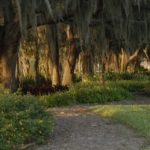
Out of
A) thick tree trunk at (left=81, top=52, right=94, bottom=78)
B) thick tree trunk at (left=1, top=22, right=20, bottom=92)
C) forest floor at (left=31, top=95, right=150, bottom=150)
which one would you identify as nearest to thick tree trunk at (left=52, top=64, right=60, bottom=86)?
thick tree trunk at (left=81, top=52, right=94, bottom=78)

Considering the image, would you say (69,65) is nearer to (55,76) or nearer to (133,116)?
(55,76)

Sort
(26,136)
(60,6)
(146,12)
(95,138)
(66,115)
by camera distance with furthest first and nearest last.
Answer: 1. (146,12)
2. (60,6)
3. (66,115)
4. (95,138)
5. (26,136)

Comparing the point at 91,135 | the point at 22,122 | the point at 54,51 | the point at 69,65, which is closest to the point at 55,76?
the point at 69,65

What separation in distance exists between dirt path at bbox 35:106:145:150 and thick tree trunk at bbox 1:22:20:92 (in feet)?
10.8

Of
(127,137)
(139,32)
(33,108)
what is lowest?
(127,137)

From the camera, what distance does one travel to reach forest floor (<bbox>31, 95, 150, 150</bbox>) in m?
7.77

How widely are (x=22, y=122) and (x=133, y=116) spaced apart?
11.5 ft

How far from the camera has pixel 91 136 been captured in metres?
8.55

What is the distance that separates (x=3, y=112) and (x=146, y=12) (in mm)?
9547

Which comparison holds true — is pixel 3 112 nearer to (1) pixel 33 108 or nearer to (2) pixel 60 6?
(1) pixel 33 108

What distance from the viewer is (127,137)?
8.57 metres

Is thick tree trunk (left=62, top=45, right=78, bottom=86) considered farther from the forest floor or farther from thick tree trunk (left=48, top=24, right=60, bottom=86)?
the forest floor

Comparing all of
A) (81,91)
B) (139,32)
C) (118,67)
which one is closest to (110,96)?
(81,91)

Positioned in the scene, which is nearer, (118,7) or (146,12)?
(118,7)
